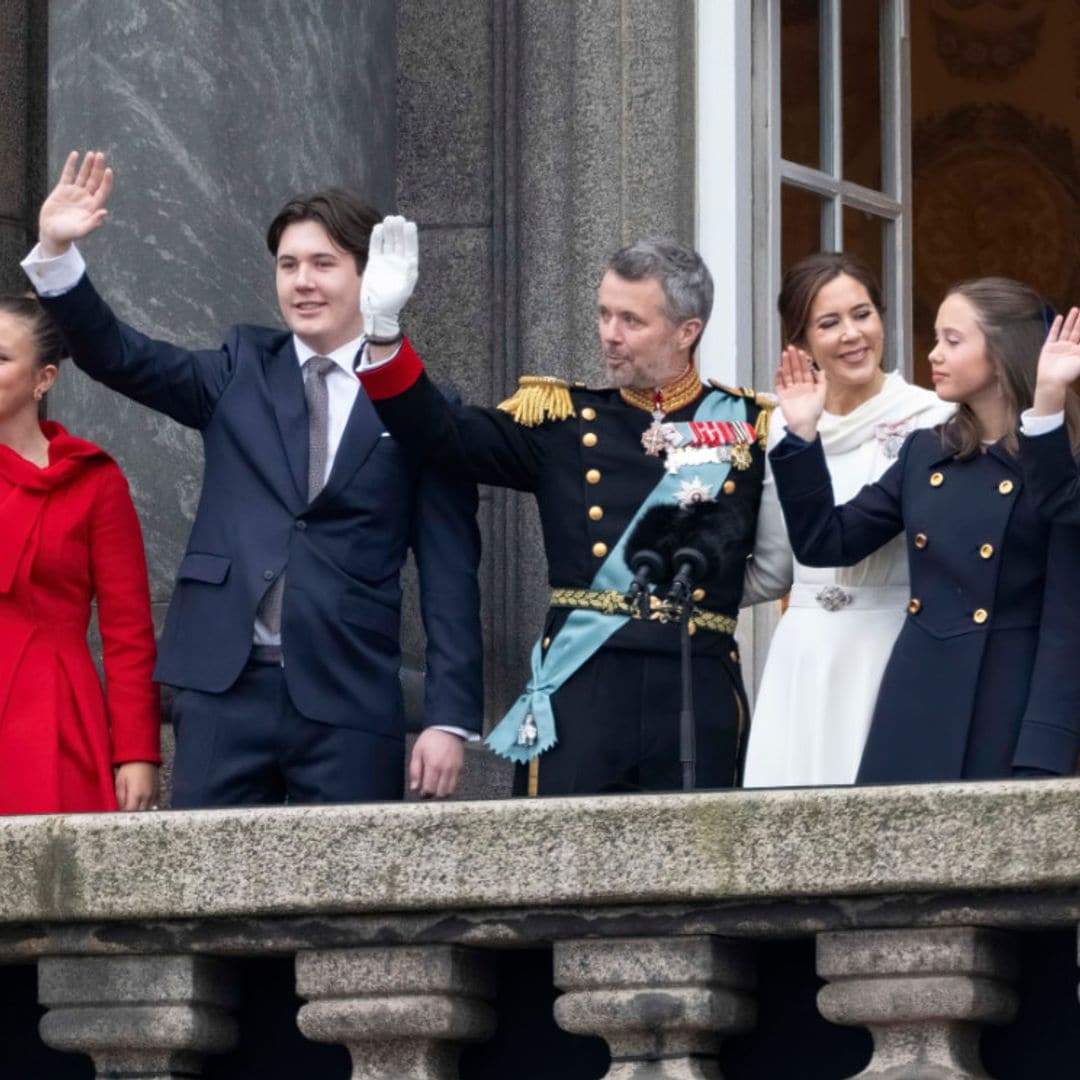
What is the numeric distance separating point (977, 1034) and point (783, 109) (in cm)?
377

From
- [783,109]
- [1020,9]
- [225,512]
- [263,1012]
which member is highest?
[1020,9]

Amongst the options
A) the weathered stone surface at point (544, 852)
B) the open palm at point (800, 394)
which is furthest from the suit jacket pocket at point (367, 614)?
the weathered stone surface at point (544, 852)

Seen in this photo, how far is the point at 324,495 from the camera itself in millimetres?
5070

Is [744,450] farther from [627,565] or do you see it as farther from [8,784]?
[8,784]

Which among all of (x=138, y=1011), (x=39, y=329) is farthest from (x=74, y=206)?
(x=138, y=1011)

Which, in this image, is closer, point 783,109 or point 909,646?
point 909,646

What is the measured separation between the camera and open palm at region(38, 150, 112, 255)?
488 cm

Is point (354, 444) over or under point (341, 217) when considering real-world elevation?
under

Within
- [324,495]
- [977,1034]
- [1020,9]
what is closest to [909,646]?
[324,495]

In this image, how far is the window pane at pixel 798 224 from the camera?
275 inches

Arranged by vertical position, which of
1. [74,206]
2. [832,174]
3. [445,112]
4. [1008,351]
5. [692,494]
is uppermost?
[445,112]

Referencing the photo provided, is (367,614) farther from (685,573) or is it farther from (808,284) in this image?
(808,284)

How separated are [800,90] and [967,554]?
249 cm

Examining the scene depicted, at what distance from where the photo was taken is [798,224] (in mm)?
7016
